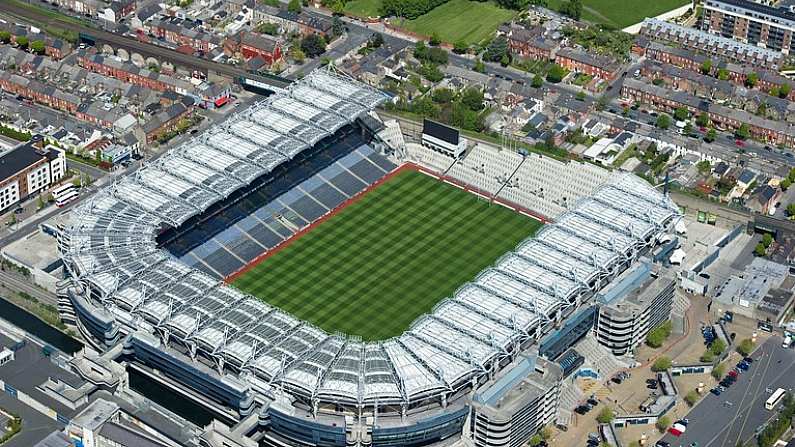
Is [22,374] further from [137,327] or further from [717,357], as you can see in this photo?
[717,357]

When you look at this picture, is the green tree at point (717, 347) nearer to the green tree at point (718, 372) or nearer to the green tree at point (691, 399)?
the green tree at point (718, 372)

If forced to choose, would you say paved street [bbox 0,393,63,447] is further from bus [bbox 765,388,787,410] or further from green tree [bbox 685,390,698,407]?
bus [bbox 765,388,787,410]

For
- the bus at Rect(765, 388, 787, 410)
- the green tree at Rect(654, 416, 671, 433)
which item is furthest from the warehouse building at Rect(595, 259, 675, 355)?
the bus at Rect(765, 388, 787, 410)

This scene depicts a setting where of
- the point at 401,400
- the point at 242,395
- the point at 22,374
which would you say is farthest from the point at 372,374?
the point at 22,374

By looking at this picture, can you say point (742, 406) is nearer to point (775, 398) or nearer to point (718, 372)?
point (775, 398)

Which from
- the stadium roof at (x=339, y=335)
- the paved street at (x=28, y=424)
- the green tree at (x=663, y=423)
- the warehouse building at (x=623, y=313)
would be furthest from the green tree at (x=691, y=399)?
the paved street at (x=28, y=424)
